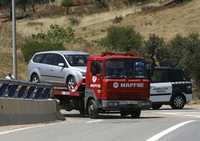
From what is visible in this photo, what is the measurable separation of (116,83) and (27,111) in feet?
14.4

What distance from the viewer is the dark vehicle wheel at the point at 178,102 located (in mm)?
35594

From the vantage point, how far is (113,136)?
59.7 feet

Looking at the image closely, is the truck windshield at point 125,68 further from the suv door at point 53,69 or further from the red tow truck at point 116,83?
the suv door at point 53,69

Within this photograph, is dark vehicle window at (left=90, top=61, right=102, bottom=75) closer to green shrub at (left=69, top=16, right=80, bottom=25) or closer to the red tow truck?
the red tow truck

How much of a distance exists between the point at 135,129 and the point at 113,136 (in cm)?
265

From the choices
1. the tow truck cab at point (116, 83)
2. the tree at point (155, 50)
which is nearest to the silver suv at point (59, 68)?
the tow truck cab at point (116, 83)

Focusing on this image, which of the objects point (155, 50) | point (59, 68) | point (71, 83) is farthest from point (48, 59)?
point (155, 50)

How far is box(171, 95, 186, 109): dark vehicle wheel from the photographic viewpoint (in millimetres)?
35594

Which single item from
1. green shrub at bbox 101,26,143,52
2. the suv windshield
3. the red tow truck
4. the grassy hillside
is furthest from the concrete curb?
the grassy hillside

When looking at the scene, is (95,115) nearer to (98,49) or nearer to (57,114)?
(57,114)

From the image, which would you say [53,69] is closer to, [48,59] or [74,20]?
[48,59]

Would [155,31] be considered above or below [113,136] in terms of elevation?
above

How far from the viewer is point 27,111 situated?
24.0 metres

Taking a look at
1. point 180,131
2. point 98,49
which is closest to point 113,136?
point 180,131
